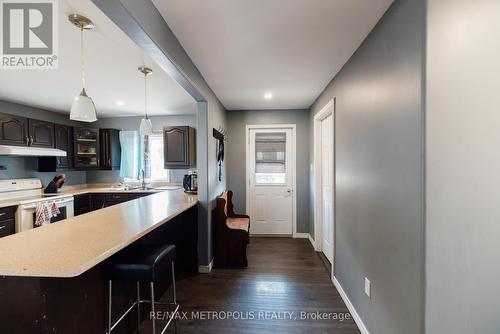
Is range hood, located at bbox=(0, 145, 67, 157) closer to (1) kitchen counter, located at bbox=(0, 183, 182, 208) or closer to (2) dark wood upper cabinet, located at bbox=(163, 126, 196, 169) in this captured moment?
(1) kitchen counter, located at bbox=(0, 183, 182, 208)

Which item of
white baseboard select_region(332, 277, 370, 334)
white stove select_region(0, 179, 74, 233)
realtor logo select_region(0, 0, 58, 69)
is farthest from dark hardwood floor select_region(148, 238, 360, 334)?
realtor logo select_region(0, 0, 58, 69)

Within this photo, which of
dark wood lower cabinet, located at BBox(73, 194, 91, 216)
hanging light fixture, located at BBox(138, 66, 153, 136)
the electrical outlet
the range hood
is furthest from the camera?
dark wood lower cabinet, located at BBox(73, 194, 91, 216)

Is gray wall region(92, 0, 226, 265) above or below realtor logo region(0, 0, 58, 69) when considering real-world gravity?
below

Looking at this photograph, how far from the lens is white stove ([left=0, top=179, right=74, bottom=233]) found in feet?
10.3

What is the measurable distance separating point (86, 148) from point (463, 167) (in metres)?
5.52

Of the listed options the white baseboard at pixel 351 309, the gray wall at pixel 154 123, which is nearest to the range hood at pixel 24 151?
the gray wall at pixel 154 123

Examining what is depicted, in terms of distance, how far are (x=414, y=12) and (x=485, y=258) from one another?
1.32 m

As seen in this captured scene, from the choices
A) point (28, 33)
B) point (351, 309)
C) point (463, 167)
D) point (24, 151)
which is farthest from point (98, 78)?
point (351, 309)

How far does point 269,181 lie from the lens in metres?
4.43

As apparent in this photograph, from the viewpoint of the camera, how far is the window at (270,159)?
4410mm

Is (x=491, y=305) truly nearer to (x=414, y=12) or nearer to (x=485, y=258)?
(x=485, y=258)

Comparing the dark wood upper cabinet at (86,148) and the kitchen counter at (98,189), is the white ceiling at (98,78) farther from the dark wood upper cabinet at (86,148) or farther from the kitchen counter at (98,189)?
the kitchen counter at (98,189)

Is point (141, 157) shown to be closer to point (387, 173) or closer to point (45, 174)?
point (45, 174)

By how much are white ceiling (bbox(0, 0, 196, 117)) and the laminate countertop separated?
56.8 inches
